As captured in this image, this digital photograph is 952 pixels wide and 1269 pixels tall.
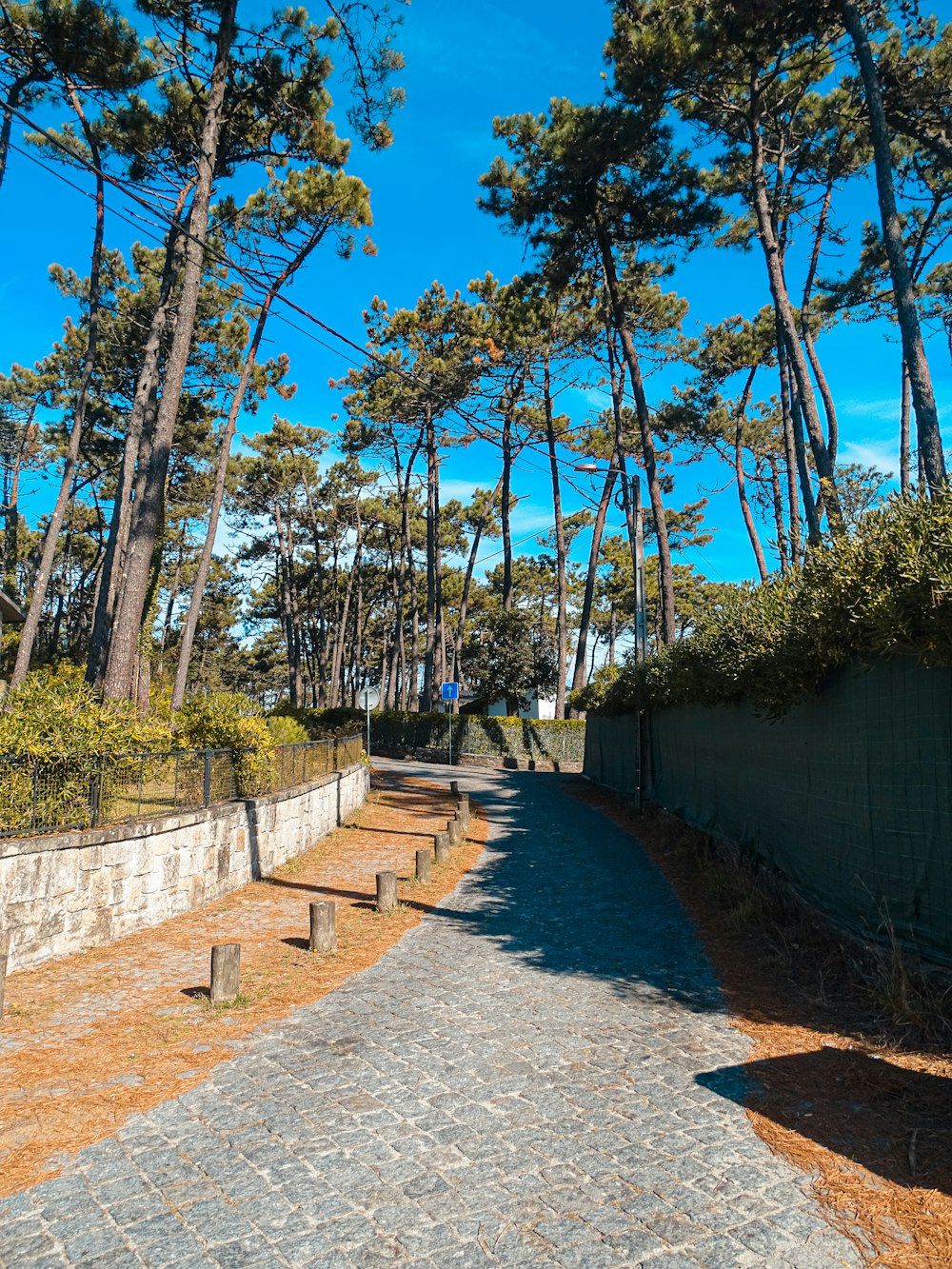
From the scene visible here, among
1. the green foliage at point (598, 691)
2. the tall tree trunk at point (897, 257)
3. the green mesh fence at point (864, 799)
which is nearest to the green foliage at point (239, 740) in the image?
the green mesh fence at point (864, 799)

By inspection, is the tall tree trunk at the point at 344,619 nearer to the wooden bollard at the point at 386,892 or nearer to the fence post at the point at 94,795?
the wooden bollard at the point at 386,892

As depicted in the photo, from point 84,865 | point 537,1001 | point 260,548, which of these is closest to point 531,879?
point 537,1001

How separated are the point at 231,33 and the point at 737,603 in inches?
576

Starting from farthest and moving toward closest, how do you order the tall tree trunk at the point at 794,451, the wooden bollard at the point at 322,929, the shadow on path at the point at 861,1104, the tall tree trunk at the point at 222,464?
the tall tree trunk at the point at 222,464, the tall tree trunk at the point at 794,451, the wooden bollard at the point at 322,929, the shadow on path at the point at 861,1104

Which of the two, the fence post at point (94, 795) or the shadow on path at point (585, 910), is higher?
the fence post at point (94, 795)

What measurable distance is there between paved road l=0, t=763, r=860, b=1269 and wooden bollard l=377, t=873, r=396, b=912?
2.39m

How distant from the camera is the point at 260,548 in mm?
45781

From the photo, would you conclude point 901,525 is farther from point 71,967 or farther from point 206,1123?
point 71,967

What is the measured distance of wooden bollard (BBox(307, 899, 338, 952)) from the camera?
7680 mm

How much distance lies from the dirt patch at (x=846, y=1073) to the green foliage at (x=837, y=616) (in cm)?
217

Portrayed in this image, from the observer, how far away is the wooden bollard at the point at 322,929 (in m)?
7.68

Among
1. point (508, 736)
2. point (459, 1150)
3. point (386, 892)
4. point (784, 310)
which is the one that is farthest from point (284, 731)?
point (508, 736)

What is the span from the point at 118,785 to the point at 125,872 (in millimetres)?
841

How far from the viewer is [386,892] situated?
9305 millimetres
